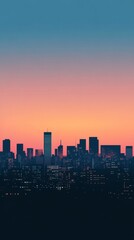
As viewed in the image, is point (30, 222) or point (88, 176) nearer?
point (30, 222)

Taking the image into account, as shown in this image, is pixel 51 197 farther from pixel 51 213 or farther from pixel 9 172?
pixel 9 172

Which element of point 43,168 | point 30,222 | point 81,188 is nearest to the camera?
point 30,222

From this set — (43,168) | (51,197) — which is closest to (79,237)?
(51,197)

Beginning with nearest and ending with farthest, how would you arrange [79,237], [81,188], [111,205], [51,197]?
[79,237]
[111,205]
[51,197]
[81,188]

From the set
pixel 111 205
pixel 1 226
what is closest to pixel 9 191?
pixel 111 205

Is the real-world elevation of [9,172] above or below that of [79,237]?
above

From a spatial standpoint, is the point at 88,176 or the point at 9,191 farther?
the point at 88,176

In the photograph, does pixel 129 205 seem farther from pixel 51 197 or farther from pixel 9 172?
pixel 9 172

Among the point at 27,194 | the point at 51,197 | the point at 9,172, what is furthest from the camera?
the point at 9,172

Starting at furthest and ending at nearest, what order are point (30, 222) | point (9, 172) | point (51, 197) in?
point (9, 172) → point (51, 197) → point (30, 222)
